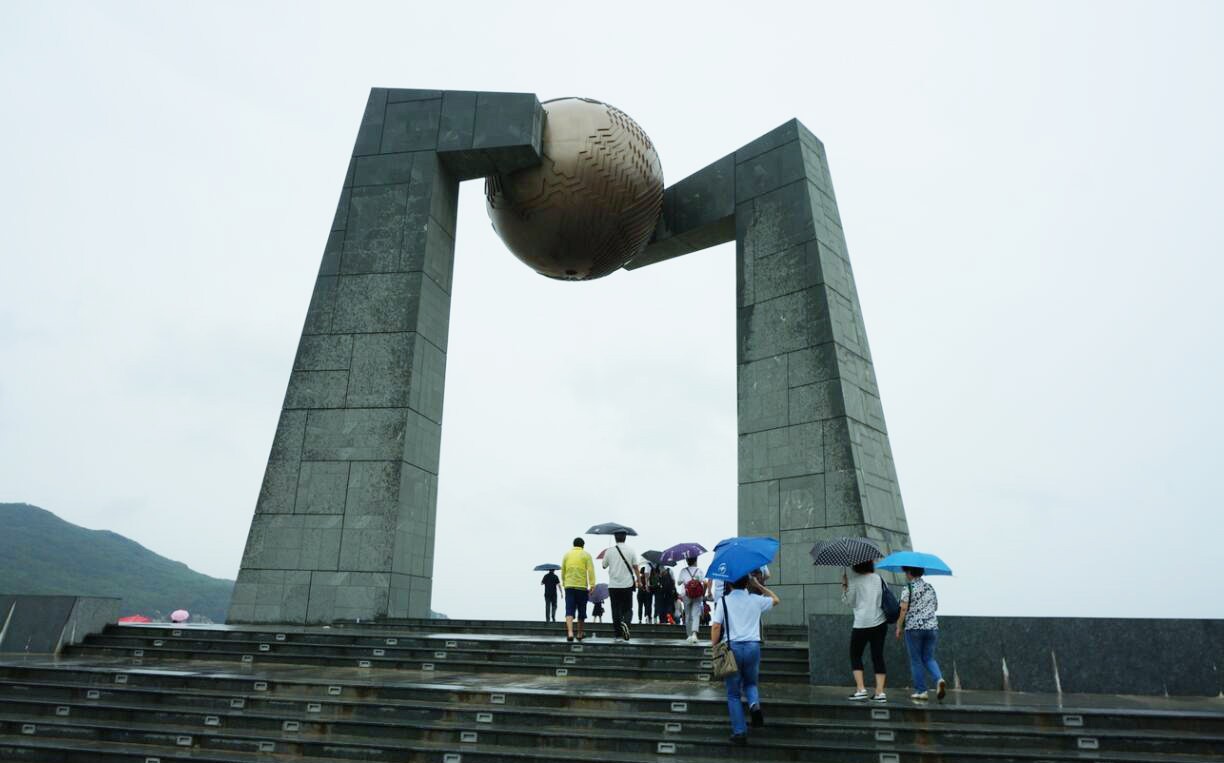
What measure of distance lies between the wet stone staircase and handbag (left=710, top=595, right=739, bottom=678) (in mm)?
629

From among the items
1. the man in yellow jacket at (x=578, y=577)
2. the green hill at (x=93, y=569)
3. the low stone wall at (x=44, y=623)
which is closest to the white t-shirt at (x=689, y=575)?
the man in yellow jacket at (x=578, y=577)

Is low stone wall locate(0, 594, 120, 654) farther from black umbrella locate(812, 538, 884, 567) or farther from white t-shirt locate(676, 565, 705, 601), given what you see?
black umbrella locate(812, 538, 884, 567)

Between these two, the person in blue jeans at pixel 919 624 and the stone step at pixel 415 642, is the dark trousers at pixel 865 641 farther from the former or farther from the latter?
the stone step at pixel 415 642

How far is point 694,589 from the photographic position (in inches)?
→ 499

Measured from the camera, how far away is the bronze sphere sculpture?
1667 cm

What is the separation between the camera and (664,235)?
2028cm

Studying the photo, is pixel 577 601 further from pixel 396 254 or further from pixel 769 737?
pixel 396 254

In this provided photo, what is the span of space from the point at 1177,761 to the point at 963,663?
3.22 m

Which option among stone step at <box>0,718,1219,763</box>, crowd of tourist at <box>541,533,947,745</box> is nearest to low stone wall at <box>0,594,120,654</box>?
stone step at <box>0,718,1219,763</box>

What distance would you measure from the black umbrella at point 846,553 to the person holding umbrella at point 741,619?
152 centimetres

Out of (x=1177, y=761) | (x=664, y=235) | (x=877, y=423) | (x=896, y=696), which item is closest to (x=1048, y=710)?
(x=1177, y=761)

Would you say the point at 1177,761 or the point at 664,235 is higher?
the point at 664,235

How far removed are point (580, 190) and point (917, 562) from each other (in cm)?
1034

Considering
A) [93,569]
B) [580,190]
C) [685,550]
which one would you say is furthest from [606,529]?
[93,569]
